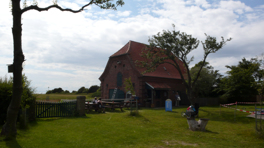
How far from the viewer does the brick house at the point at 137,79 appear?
25250 millimetres

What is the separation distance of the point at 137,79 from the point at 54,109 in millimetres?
13802

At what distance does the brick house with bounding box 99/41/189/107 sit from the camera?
2525 centimetres

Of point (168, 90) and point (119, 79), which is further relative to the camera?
point (119, 79)

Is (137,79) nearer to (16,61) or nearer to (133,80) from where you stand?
(133,80)

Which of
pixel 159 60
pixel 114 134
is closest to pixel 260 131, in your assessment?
pixel 114 134

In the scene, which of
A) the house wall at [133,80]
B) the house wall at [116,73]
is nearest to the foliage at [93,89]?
the house wall at [133,80]

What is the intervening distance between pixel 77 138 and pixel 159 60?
15111 millimetres

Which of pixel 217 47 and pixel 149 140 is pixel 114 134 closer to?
pixel 149 140

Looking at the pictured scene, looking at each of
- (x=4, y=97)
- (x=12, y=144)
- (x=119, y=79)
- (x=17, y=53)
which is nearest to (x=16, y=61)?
(x=17, y=53)

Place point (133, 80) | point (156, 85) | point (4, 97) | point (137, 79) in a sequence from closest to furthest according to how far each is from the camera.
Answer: point (4, 97), point (137, 79), point (156, 85), point (133, 80)

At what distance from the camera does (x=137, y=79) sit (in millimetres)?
25562

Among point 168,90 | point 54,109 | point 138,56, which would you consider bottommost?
point 54,109

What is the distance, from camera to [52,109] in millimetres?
13039

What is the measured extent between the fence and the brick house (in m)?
12.0
